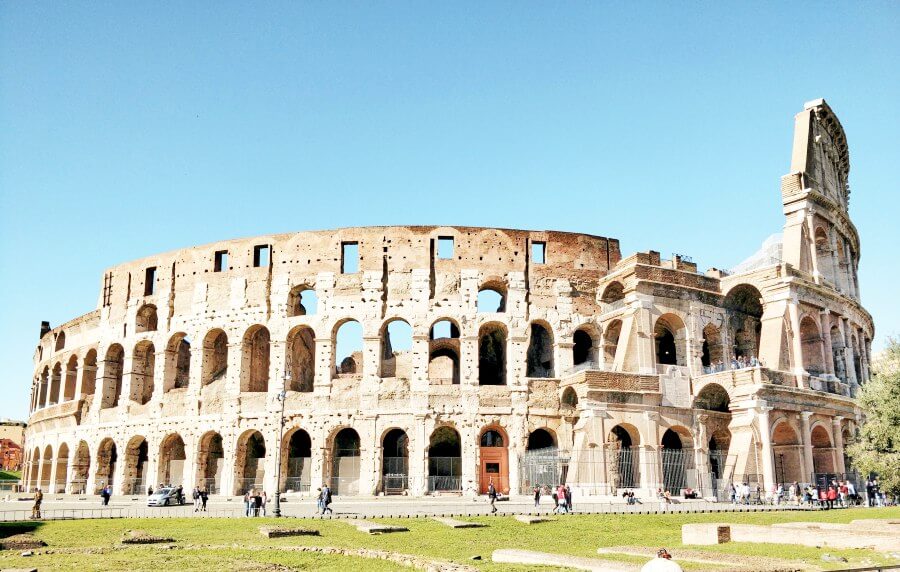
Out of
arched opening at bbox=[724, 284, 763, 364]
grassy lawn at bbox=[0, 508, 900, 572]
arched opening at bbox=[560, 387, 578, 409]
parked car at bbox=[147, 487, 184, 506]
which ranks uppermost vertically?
arched opening at bbox=[724, 284, 763, 364]

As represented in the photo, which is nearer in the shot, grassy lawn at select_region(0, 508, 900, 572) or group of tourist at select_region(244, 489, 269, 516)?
grassy lawn at select_region(0, 508, 900, 572)

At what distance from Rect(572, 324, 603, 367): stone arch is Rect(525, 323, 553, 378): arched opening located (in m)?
1.10

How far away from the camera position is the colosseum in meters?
30.1

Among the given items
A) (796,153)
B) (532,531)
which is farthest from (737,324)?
(532,531)

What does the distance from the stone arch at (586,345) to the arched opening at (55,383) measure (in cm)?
2892

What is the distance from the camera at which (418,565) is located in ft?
39.2

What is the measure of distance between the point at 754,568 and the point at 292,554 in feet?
24.9

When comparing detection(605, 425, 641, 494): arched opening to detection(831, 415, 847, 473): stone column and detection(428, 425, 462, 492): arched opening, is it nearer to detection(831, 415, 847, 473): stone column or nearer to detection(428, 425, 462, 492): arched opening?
detection(428, 425, 462, 492): arched opening

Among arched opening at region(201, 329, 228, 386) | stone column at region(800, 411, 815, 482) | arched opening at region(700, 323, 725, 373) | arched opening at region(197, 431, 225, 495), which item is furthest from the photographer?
arched opening at region(201, 329, 228, 386)

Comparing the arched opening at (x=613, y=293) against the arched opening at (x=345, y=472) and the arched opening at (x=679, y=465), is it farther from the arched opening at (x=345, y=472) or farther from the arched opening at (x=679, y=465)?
the arched opening at (x=345, y=472)

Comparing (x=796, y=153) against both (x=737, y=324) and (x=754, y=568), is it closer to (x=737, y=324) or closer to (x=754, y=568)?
(x=737, y=324)

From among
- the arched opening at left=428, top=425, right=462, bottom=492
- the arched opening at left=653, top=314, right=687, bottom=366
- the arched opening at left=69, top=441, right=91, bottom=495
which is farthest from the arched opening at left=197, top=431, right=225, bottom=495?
the arched opening at left=653, top=314, right=687, bottom=366

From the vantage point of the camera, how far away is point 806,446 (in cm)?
2984

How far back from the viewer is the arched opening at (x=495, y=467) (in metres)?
31.2
